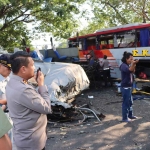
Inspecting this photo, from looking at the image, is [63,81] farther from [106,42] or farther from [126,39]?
[106,42]

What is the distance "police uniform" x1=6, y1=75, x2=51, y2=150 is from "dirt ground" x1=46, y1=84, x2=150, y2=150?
221cm

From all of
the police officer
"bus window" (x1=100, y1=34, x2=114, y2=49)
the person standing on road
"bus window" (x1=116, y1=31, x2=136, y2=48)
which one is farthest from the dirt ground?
"bus window" (x1=100, y1=34, x2=114, y2=49)

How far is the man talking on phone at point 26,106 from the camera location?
7.02ft

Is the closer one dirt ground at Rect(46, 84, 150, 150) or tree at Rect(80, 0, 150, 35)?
dirt ground at Rect(46, 84, 150, 150)

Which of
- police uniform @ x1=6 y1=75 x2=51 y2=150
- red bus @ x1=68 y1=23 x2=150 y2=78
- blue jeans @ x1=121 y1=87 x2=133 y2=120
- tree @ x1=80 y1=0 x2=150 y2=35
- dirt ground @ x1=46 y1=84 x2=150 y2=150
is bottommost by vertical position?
dirt ground @ x1=46 y1=84 x2=150 y2=150

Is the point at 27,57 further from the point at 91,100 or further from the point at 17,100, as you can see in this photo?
the point at 91,100

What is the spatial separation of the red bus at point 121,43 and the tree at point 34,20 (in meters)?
2.48

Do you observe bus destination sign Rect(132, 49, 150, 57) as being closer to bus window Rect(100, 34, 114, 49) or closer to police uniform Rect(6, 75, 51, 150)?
bus window Rect(100, 34, 114, 49)

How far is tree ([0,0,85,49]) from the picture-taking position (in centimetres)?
1586

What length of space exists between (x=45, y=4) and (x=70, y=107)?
1076 centimetres

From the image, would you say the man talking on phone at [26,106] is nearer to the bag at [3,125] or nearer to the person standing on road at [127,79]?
the bag at [3,125]

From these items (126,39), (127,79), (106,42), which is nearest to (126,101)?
(127,79)

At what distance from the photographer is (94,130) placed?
522cm

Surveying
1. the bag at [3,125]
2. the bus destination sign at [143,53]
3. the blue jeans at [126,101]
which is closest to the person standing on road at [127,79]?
the blue jeans at [126,101]
